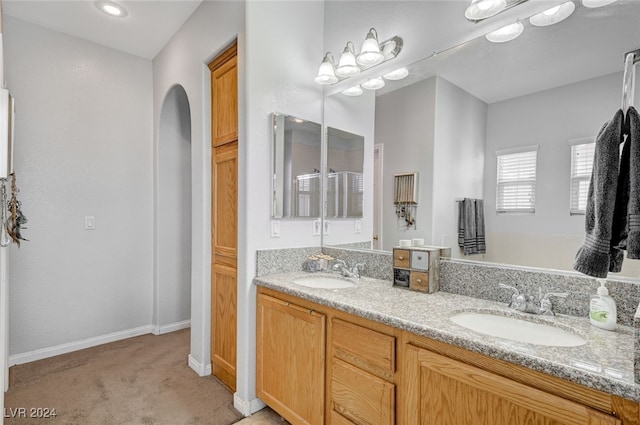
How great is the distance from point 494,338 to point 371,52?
1.68 metres

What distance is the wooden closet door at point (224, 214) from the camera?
2.24 m

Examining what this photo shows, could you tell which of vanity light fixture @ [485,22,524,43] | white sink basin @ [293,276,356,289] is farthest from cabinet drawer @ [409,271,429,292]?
vanity light fixture @ [485,22,524,43]

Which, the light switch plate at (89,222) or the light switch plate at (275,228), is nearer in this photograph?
the light switch plate at (275,228)

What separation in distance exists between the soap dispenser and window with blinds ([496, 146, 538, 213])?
17.4 inches

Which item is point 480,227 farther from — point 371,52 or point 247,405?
point 247,405

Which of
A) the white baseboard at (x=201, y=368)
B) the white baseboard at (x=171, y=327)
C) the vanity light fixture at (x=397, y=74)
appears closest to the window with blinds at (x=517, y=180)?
the vanity light fixture at (x=397, y=74)

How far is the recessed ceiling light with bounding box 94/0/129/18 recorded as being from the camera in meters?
2.43

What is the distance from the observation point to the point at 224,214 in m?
2.35

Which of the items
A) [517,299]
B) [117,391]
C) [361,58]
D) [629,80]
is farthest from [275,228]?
[629,80]

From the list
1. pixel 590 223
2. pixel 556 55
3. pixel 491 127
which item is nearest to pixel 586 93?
pixel 556 55

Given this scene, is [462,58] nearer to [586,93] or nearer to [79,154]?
[586,93]

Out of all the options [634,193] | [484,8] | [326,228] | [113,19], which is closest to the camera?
[634,193]

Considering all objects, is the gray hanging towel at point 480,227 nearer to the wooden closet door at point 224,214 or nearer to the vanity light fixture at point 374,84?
the vanity light fixture at point 374,84

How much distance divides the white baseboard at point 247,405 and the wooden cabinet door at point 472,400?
1.17 metres
